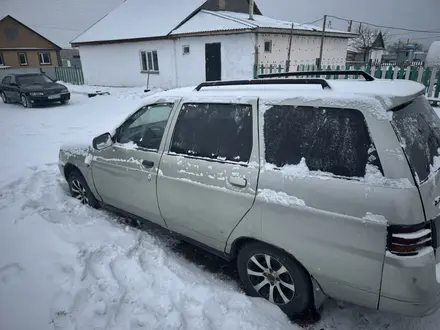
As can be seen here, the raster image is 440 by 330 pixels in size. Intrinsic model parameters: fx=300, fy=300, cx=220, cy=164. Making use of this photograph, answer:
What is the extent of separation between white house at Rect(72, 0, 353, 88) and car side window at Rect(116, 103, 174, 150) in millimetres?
12428

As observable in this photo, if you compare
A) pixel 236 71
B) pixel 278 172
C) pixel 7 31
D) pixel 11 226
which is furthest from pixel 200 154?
pixel 7 31

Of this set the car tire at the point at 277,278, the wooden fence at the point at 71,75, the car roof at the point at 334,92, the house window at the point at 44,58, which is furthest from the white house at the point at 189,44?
the house window at the point at 44,58

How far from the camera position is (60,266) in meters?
2.83

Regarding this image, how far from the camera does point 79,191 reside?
429 cm

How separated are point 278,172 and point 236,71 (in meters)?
15.0

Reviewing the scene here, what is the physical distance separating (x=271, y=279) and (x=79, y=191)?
3.09 metres

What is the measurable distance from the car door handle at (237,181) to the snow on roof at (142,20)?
17.4 meters

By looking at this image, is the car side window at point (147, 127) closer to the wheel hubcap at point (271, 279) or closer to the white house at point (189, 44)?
the wheel hubcap at point (271, 279)

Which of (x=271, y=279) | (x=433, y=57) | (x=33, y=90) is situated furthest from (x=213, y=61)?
(x=271, y=279)

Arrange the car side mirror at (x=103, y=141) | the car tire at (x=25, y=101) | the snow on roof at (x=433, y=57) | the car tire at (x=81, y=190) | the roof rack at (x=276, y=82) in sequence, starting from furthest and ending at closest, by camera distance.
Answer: the snow on roof at (x=433, y=57) < the car tire at (x=25, y=101) < the car tire at (x=81, y=190) < the car side mirror at (x=103, y=141) < the roof rack at (x=276, y=82)

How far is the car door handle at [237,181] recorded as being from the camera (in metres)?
2.33

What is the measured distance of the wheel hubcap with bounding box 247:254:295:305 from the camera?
2.38 meters

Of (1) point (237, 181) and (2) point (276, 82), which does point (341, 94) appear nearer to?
(2) point (276, 82)

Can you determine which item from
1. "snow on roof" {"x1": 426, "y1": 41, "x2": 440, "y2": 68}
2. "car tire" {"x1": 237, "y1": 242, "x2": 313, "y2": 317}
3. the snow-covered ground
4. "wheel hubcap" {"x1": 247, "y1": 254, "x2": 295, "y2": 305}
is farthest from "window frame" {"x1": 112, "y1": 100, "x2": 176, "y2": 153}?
"snow on roof" {"x1": 426, "y1": 41, "x2": 440, "y2": 68}
